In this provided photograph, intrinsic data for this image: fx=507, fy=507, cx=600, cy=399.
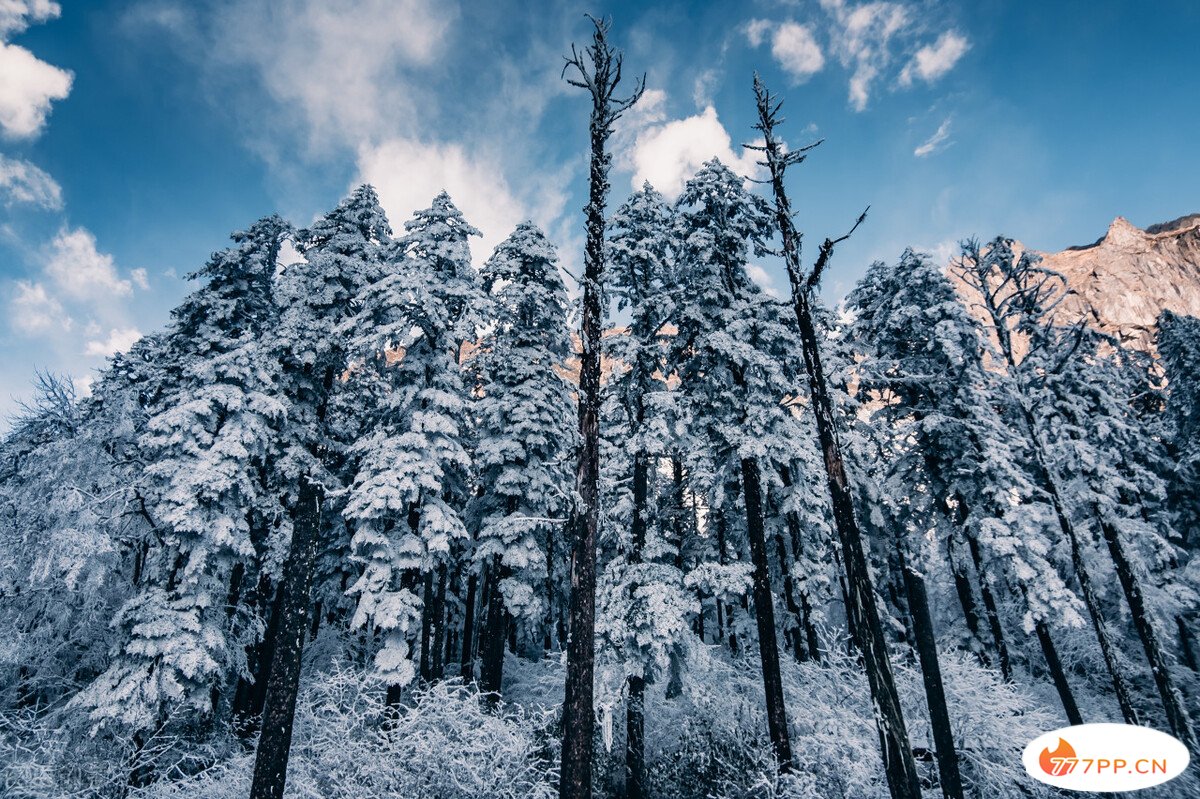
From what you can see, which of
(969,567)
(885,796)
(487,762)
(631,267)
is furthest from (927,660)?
(969,567)

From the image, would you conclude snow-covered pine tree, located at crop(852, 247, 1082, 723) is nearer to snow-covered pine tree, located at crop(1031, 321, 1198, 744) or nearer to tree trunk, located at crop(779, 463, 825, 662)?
snow-covered pine tree, located at crop(1031, 321, 1198, 744)

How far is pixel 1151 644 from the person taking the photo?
49.4ft

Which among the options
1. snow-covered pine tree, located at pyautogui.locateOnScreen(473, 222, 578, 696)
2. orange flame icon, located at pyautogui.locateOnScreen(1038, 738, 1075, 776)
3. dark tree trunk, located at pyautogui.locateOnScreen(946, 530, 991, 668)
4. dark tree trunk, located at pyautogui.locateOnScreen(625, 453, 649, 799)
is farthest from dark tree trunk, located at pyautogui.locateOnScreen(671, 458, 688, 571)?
dark tree trunk, located at pyautogui.locateOnScreen(946, 530, 991, 668)

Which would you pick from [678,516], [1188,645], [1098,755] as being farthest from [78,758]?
[1188,645]

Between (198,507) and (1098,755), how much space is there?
66.7 feet

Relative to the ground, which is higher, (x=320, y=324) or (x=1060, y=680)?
(x=320, y=324)

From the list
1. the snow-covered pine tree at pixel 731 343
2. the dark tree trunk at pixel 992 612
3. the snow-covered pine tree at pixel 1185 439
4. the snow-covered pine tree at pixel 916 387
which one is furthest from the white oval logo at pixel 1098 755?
the snow-covered pine tree at pixel 1185 439

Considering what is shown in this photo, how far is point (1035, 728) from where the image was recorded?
1262 centimetres

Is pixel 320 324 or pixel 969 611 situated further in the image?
pixel 969 611

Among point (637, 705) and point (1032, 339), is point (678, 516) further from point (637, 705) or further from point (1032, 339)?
point (1032, 339)

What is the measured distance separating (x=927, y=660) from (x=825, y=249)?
7440 mm

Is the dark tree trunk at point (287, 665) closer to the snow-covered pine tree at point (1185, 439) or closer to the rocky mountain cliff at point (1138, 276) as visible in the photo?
the snow-covered pine tree at point (1185, 439)

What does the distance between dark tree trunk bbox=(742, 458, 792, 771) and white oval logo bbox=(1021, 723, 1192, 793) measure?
5.30 meters

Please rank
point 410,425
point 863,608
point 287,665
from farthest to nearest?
point 410,425 < point 287,665 < point 863,608
